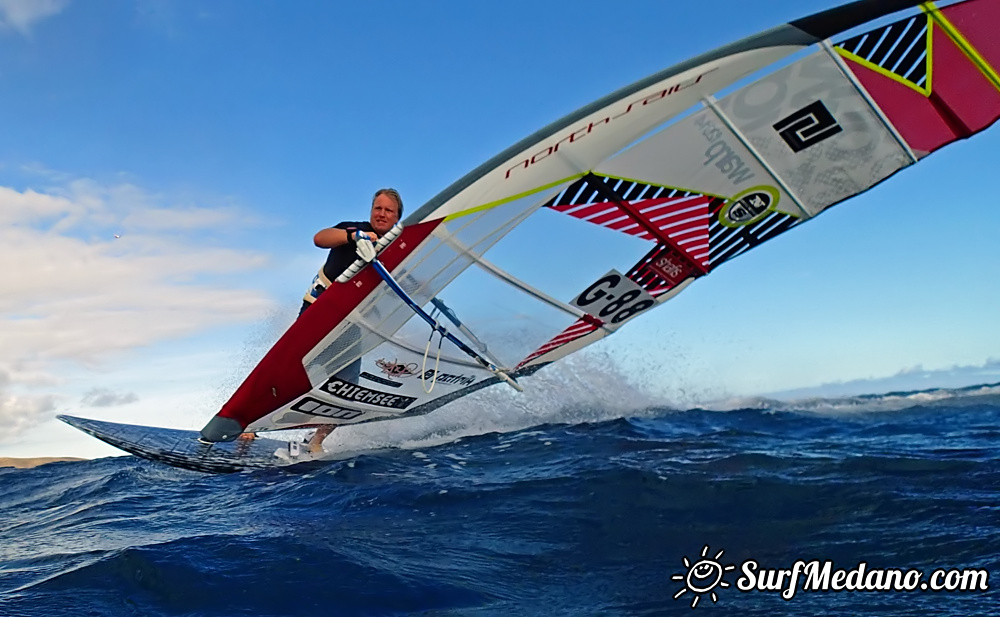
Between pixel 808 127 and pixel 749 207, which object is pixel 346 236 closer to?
pixel 749 207

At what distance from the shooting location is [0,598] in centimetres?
307

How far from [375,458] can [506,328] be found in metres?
1.99

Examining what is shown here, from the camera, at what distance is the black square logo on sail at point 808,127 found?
457 centimetres

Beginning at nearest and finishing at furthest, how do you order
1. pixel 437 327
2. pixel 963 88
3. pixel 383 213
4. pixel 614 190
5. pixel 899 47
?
pixel 899 47, pixel 963 88, pixel 614 190, pixel 437 327, pixel 383 213

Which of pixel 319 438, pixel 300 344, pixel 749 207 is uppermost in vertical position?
pixel 749 207

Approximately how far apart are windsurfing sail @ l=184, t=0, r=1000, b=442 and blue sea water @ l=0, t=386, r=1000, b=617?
111cm

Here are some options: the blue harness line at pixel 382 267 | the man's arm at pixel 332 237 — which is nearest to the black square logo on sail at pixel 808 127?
the blue harness line at pixel 382 267

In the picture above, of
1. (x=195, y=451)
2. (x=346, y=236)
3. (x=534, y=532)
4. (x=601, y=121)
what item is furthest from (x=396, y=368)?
(x=601, y=121)

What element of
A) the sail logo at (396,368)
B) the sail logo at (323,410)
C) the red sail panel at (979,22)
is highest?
the red sail panel at (979,22)

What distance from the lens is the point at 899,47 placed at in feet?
13.7

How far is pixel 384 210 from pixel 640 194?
262cm

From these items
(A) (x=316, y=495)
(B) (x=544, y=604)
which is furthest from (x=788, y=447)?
(A) (x=316, y=495)

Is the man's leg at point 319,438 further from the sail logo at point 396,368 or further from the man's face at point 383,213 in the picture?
the man's face at point 383,213

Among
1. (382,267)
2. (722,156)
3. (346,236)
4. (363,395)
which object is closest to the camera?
(722,156)
